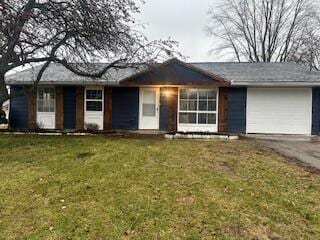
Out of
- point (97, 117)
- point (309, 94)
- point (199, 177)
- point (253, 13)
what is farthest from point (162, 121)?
point (253, 13)

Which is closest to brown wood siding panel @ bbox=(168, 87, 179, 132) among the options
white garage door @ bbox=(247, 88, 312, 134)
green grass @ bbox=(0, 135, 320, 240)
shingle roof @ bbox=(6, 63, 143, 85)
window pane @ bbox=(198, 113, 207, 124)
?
window pane @ bbox=(198, 113, 207, 124)

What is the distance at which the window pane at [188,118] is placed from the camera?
16781mm

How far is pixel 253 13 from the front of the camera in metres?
37.7

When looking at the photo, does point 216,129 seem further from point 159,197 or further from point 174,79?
point 159,197

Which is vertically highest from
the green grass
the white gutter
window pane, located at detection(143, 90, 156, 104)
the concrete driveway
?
the white gutter

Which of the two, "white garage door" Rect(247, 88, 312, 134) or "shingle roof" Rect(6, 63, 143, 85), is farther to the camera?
"shingle roof" Rect(6, 63, 143, 85)

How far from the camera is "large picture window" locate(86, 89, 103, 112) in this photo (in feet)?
58.1

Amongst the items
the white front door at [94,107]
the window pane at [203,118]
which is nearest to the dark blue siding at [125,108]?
the white front door at [94,107]

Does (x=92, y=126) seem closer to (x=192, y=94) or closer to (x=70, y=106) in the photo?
(x=70, y=106)

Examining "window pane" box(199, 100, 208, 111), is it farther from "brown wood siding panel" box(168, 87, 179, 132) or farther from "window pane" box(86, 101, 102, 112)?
"window pane" box(86, 101, 102, 112)

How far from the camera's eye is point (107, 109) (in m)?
17.6

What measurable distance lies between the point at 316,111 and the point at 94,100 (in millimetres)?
10603

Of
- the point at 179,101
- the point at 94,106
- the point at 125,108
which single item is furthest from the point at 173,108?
the point at 94,106

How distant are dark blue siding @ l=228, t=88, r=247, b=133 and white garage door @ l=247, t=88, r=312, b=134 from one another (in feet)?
0.86
